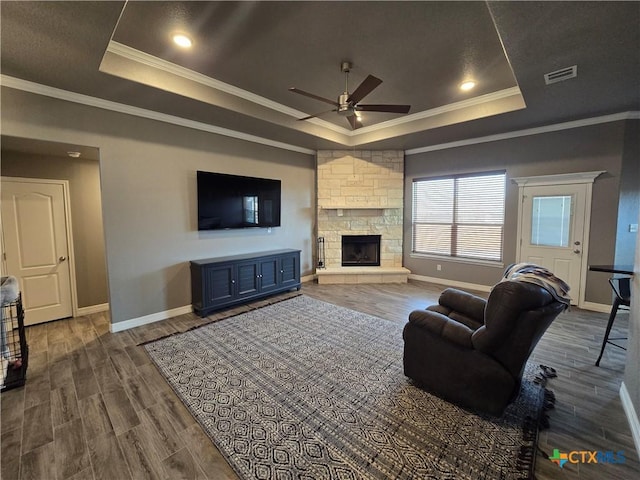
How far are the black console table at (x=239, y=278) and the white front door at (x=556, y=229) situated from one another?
13.3ft

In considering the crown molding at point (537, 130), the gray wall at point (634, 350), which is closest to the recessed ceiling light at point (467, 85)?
the crown molding at point (537, 130)

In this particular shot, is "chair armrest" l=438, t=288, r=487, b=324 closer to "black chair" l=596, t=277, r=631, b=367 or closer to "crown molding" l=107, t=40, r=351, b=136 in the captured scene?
"black chair" l=596, t=277, r=631, b=367

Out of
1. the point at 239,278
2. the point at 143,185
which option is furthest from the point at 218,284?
the point at 143,185

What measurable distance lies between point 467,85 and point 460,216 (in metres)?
2.64

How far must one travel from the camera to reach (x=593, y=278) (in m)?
4.18

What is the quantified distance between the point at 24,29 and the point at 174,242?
8.32 ft

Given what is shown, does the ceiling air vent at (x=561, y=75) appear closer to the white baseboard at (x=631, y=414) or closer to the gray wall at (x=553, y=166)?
the gray wall at (x=553, y=166)

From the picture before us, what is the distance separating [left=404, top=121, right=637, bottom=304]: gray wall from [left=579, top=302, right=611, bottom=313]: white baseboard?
0.20 ft

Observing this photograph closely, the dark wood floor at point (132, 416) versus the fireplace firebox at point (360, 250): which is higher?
the fireplace firebox at point (360, 250)

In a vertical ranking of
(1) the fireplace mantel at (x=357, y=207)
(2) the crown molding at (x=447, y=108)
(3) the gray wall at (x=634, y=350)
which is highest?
(2) the crown molding at (x=447, y=108)

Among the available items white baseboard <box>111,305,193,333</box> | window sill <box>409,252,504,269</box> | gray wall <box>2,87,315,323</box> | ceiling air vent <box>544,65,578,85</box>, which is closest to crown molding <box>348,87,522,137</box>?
ceiling air vent <box>544,65,578,85</box>

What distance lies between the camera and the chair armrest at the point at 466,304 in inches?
101

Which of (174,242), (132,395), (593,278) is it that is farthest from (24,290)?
(593,278)

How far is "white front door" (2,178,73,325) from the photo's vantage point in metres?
3.58
